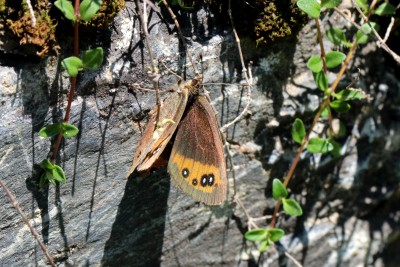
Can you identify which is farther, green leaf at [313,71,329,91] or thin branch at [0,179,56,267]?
green leaf at [313,71,329,91]

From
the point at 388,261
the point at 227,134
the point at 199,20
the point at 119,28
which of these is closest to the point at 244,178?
the point at 227,134

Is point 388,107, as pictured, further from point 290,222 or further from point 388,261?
point 388,261

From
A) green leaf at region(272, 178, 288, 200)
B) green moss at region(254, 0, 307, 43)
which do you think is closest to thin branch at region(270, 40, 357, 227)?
green leaf at region(272, 178, 288, 200)

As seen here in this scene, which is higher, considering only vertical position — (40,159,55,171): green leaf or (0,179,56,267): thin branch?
(40,159,55,171): green leaf

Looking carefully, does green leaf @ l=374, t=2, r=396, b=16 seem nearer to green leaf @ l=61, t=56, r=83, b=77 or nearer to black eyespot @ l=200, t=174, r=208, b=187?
black eyespot @ l=200, t=174, r=208, b=187

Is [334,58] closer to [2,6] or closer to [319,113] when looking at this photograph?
[319,113]

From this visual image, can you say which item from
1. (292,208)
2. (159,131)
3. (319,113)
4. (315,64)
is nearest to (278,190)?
(292,208)
